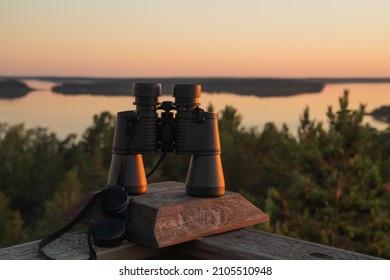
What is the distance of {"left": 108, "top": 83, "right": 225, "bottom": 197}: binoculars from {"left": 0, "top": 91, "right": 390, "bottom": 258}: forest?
12.2 m

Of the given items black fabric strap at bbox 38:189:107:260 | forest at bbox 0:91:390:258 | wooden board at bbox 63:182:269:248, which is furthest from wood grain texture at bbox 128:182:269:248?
forest at bbox 0:91:390:258

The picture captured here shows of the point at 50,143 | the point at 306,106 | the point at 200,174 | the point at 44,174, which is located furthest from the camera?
the point at 50,143

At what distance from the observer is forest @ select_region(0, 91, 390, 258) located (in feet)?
49.0

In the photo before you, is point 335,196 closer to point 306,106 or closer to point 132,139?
point 306,106

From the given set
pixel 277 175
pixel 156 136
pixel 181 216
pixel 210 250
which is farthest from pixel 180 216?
pixel 277 175

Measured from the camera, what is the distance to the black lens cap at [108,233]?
66.9 inches

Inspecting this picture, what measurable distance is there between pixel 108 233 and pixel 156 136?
1.73ft

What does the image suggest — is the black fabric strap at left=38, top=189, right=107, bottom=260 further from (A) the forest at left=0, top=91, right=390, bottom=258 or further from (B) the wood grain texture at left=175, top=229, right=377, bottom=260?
(A) the forest at left=0, top=91, right=390, bottom=258

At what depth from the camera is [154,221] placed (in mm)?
1749

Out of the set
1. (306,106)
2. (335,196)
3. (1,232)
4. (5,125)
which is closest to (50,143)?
(5,125)

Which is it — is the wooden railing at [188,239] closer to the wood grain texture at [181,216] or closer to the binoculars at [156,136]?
the wood grain texture at [181,216]

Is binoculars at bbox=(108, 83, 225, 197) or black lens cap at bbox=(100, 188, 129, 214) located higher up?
binoculars at bbox=(108, 83, 225, 197)

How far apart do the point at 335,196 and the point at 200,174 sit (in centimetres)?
1398

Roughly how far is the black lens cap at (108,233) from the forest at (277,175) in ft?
41.4
